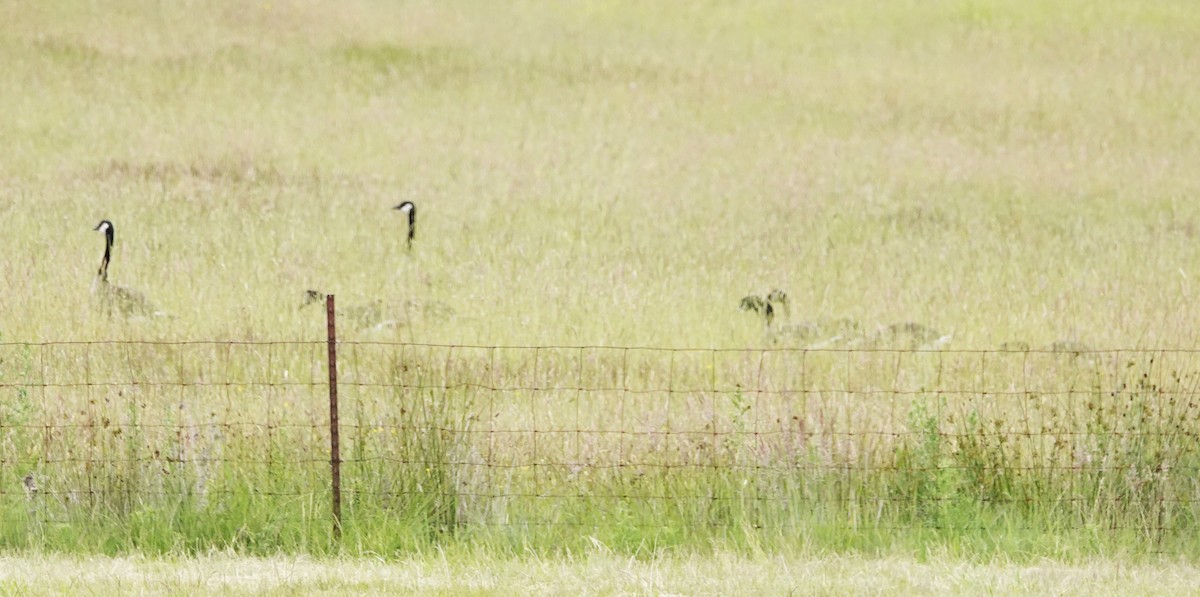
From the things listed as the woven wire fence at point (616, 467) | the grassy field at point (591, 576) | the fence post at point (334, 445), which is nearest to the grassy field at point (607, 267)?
the woven wire fence at point (616, 467)

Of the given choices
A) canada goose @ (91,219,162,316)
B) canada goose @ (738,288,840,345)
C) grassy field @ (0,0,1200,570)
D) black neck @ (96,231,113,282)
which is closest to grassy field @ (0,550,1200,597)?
grassy field @ (0,0,1200,570)

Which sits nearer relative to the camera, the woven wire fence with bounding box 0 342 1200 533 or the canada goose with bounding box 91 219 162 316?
the woven wire fence with bounding box 0 342 1200 533

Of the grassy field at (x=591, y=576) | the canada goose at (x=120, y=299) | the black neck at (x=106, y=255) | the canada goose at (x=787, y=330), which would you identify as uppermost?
the black neck at (x=106, y=255)

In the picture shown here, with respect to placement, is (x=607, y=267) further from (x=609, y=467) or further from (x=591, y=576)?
(x=591, y=576)

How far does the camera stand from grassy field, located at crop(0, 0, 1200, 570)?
27.3ft

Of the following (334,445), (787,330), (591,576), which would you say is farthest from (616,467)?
(787,330)

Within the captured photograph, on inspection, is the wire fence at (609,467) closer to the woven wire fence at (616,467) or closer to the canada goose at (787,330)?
the woven wire fence at (616,467)

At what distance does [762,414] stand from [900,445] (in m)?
1.09

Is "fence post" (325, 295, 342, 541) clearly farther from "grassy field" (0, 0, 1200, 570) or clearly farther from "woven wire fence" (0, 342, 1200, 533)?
"grassy field" (0, 0, 1200, 570)

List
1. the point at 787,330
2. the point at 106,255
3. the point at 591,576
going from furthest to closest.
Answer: the point at 106,255 → the point at 787,330 → the point at 591,576

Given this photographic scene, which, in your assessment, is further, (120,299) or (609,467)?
(120,299)

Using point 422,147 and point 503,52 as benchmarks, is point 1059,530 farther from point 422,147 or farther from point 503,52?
point 503,52

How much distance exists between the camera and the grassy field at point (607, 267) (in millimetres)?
8312

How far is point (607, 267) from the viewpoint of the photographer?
56.6 ft
